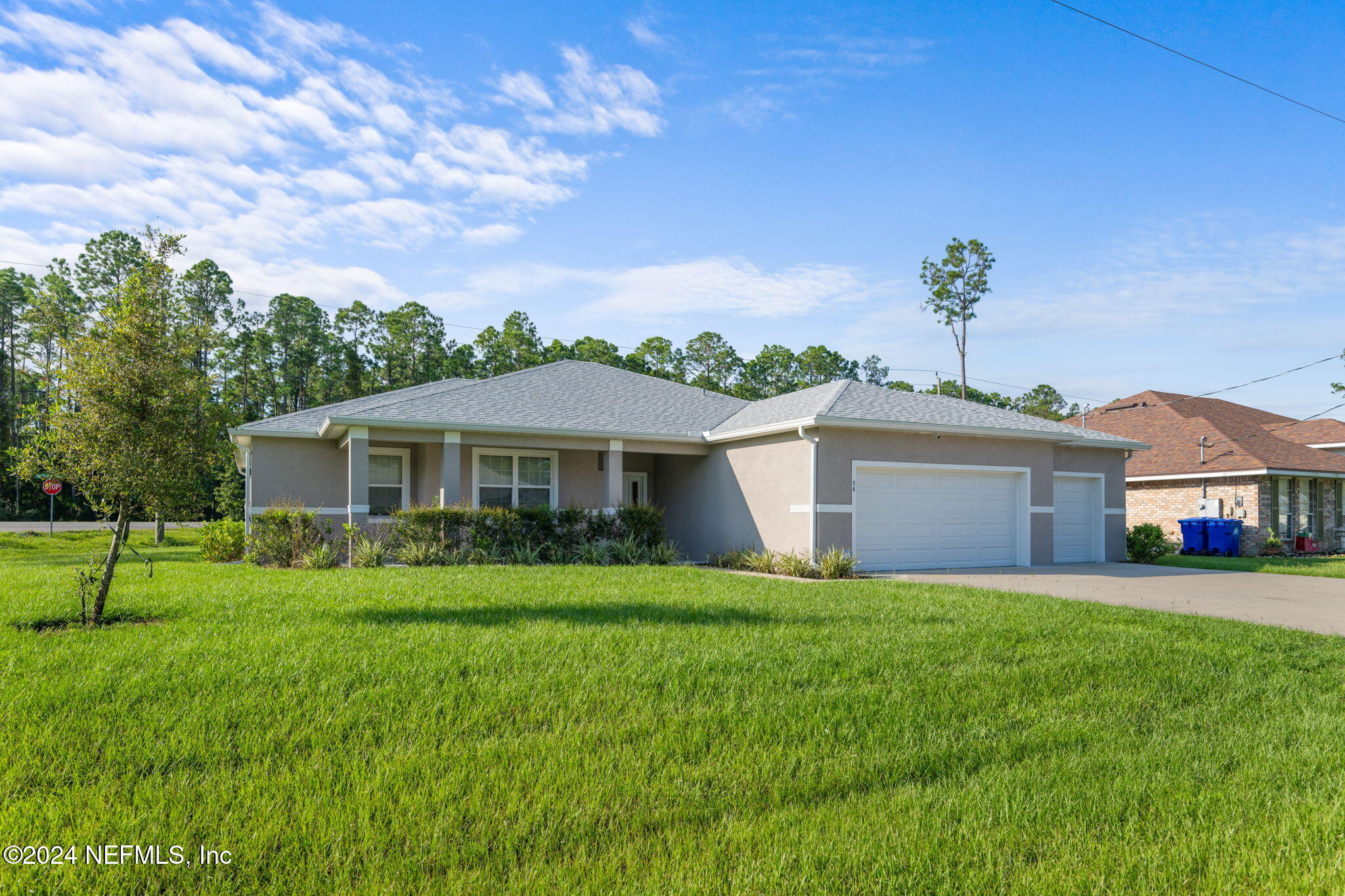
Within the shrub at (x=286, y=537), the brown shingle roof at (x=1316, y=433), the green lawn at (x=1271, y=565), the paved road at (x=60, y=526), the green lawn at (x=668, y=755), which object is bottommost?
the paved road at (x=60, y=526)

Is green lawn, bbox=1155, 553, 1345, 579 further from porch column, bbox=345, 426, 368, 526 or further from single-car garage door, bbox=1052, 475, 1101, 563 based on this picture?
porch column, bbox=345, 426, 368, 526

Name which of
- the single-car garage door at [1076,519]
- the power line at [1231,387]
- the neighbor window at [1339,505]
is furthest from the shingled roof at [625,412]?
the neighbor window at [1339,505]

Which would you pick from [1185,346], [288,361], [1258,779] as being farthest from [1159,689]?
[288,361]

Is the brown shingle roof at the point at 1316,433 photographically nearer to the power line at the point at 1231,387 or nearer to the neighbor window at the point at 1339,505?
the power line at the point at 1231,387

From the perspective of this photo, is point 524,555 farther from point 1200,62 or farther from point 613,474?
point 1200,62

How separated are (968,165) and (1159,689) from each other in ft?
40.9

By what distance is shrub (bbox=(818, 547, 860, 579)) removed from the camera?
12.8 metres

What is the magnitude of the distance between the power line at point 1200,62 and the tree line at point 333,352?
2639cm

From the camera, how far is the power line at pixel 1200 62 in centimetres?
1027

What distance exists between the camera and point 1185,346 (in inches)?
1005

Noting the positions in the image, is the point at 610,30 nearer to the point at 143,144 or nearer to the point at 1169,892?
the point at 143,144

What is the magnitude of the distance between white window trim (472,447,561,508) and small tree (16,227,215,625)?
839cm

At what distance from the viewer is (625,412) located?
17.6 metres

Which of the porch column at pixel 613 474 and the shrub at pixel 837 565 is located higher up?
the porch column at pixel 613 474
